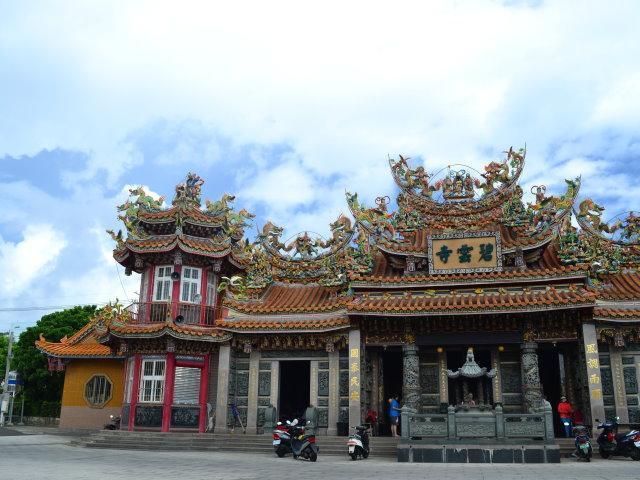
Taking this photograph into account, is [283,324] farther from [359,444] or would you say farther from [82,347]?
[82,347]

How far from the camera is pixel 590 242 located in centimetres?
1975

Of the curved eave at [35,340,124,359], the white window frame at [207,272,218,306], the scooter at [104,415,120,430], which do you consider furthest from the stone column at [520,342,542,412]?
the curved eave at [35,340,124,359]

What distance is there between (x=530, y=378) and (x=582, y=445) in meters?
4.03

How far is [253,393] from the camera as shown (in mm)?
20297

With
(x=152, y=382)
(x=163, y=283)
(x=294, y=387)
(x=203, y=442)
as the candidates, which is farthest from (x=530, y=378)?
(x=163, y=283)

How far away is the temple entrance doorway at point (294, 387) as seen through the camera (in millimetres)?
23516

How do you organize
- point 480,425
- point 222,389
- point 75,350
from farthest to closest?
point 75,350 < point 222,389 < point 480,425

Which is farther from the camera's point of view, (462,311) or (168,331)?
(168,331)

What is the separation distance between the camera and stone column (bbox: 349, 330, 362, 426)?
18266 millimetres

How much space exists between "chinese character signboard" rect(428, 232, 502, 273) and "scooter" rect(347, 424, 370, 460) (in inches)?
259

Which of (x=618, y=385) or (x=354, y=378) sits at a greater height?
(x=354, y=378)

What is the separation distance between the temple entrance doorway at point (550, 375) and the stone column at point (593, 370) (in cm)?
266

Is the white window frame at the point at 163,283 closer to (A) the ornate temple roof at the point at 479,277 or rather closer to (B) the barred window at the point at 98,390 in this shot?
(B) the barred window at the point at 98,390

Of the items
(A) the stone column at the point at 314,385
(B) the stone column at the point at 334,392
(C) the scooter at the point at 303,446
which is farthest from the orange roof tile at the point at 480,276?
(C) the scooter at the point at 303,446
